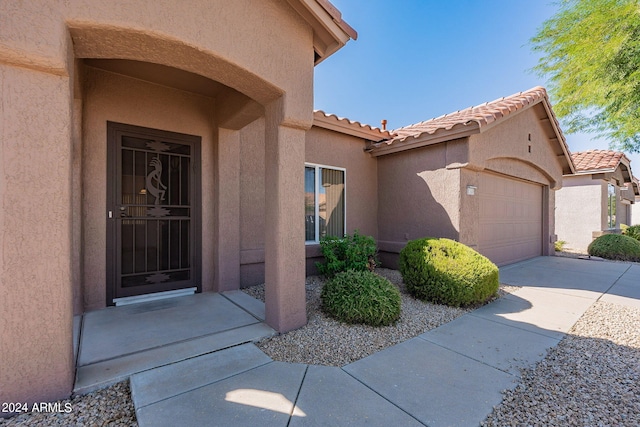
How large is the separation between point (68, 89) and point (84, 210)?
2713 mm

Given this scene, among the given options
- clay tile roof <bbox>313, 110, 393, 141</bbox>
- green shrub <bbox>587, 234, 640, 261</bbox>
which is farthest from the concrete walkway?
green shrub <bbox>587, 234, 640, 261</bbox>

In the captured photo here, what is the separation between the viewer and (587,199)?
Result: 14.5 meters

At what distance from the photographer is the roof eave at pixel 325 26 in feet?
12.8

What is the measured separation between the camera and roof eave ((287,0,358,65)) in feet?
12.8

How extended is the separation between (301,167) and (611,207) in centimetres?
1998

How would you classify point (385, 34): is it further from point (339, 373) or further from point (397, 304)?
point (339, 373)

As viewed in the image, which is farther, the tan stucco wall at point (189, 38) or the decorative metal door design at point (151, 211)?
the decorative metal door design at point (151, 211)

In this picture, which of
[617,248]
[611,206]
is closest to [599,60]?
[617,248]

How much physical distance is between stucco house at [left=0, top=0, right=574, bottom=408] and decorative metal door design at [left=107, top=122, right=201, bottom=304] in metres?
0.03

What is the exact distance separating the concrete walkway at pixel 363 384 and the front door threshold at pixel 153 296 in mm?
2499

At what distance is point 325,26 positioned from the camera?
4.05 m

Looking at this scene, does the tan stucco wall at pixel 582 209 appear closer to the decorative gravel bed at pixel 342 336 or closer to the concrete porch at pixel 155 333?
the decorative gravel bed at pixel 342 336

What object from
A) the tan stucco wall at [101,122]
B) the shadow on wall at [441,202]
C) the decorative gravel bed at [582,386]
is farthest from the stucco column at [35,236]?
the shadow on wall at [441,202]

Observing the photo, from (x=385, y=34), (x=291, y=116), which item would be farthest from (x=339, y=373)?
(x=385, y=34)
